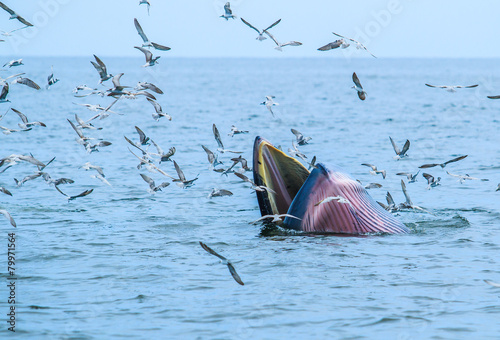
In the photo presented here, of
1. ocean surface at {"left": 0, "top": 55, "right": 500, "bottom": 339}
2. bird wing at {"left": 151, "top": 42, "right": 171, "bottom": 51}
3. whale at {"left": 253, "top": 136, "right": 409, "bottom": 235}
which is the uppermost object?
bird wing at {"left": 151, "top": 42, "right": 171, "bottom": 51}

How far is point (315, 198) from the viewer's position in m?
13.6

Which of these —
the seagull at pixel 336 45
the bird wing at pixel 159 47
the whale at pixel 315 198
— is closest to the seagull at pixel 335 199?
the whale at pixel 315 198

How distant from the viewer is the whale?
13711mm

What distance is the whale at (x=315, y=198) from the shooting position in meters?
13.7

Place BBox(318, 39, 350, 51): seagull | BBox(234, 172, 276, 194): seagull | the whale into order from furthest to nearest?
BBox(318, 39, 350, 51): seagull < the whale < BBox(234, 172, 276, 194): seagull

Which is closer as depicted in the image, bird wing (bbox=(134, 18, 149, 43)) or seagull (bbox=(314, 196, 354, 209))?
seagull (bbox=(314, 196, 354, 209))

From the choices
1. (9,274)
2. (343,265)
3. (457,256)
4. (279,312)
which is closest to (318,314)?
(279,312)

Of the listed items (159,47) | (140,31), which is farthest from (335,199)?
(140,31)

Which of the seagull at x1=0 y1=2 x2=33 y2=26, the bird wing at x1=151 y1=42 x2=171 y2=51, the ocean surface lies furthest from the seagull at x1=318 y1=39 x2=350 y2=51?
the seagull at x1=0 y1=2 x2=33 y2=26

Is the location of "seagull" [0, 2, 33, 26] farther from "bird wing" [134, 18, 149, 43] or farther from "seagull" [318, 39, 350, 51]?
"seagull" [318, 39, 350, 51]

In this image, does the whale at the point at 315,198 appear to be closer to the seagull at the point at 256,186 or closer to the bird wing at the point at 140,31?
the seagull at the point at 256,186

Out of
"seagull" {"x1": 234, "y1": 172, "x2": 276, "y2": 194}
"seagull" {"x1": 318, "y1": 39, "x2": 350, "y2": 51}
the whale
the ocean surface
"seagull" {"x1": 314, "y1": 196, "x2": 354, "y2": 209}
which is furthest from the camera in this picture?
"seagull" {"x1": 318, "y1": 39, "x2": 350, "y2": 51}

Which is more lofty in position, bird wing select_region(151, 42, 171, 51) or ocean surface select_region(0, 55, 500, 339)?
bird wing select_region(151, 42, 171, 51)

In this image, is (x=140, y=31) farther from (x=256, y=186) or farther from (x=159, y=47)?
(x=256, y=186)
